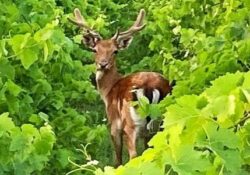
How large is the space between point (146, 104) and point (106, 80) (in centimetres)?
423

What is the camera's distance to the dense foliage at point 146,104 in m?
2.91

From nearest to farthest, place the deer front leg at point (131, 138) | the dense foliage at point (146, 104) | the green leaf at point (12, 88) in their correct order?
the dense foliage at point (146, 104), the green leaf at point (12, 88), the deer front leg at point (131, 138)

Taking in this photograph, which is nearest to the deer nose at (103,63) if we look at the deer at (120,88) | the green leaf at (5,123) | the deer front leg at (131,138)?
the deer at (120,88)

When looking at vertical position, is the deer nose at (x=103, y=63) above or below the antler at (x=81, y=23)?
below

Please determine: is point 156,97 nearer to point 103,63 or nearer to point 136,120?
point 136,120

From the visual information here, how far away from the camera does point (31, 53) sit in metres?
4.52

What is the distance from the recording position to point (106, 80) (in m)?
10.4

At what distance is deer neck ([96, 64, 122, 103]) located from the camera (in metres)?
10.4

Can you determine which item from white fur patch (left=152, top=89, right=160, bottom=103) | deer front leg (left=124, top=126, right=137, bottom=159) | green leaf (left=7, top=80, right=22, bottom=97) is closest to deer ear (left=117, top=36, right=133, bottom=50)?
deer front leg (left=124, top=126, right=137, bottom=159)

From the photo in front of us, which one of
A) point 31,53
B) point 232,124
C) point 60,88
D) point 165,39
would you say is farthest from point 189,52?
point 232,124

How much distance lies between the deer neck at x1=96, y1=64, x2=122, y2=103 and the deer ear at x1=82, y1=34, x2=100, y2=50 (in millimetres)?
291

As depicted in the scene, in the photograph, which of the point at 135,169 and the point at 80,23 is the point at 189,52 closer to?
the point at 80,23

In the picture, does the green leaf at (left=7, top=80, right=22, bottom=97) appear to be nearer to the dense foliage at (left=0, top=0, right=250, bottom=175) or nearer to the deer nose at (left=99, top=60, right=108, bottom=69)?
the dense foliage at (left=0, top=0, right=250, bottom=175)

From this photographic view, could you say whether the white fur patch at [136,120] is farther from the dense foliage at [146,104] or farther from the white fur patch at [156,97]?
the dense foliage at [146,104]
